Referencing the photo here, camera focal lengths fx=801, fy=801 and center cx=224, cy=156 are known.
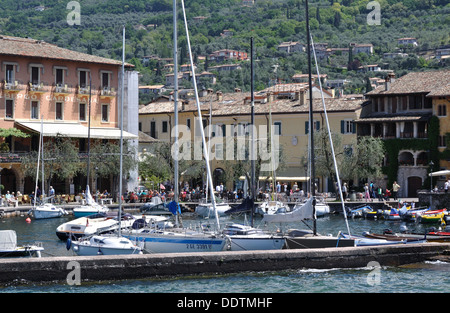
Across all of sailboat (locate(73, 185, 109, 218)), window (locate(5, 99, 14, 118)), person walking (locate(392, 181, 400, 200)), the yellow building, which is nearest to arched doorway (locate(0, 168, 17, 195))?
window (locate(5, 99, 14, 118))

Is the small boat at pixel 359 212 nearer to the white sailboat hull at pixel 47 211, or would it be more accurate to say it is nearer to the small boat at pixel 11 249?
the white sailboat hull at pixel 47 211

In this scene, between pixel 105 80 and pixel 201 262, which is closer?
pixel 201 262

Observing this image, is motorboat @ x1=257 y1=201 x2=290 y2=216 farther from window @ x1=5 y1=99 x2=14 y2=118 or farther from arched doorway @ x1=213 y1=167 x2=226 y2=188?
window @ x1=5 y1=99 x2=14 y2=118

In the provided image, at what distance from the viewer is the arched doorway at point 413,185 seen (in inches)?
2441

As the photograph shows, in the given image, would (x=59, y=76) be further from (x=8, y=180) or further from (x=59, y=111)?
(x=8, y=180)

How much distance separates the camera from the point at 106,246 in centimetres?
2819

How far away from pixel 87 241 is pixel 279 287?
8420 millimetres

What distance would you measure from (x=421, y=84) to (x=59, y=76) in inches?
1142

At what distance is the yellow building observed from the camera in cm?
6462

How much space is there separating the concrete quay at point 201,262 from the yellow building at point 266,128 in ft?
112

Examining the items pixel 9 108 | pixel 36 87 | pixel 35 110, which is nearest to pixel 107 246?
pixel 9 108

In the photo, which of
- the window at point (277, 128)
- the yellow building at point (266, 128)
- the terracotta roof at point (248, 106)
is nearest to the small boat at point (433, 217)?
the yellow building at point (266, 128)

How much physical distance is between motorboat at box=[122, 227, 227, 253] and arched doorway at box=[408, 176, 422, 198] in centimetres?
3607

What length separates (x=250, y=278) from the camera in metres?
25.1
